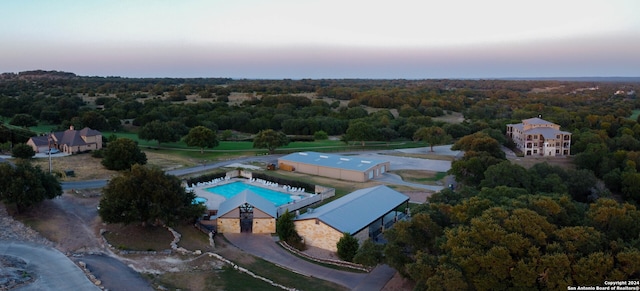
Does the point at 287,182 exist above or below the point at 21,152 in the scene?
below

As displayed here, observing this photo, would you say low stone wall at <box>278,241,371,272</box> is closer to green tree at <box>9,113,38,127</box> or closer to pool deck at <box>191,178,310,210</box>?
pool deck at <box>191,178,310,210</box>

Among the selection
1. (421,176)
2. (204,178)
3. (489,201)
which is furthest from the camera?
(421,176)

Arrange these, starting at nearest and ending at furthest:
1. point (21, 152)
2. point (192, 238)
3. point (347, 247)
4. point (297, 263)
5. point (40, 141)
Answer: point (297, 263) < point (347, 247) < point (192, 238) < point (21, 152) < point (40, 141)

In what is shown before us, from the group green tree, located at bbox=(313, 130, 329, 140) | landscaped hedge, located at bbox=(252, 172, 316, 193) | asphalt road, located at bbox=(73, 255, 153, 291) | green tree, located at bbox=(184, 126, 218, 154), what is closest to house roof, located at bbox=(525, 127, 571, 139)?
green tree, located at bbox=(313, 130, 329, 140)

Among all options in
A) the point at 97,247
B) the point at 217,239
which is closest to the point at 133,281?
the point at 97,247

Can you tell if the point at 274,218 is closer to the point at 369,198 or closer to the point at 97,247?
the point at 369,198

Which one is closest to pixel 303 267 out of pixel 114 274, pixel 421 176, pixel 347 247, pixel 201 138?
pixel 347 247

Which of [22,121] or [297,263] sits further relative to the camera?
[22,121]

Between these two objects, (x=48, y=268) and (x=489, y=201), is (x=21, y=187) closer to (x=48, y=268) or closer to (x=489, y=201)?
(x=48, y=268)
